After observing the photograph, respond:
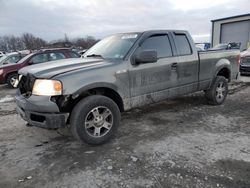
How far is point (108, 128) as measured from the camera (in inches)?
154

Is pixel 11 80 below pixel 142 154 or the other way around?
the other way around

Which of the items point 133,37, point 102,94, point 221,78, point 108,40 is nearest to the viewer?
point 102,94

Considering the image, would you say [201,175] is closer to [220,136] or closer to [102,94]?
[220,136]

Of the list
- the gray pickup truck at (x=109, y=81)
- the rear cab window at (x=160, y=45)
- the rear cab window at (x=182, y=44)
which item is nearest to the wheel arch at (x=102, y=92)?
the gray pickup truck at (x=109, y=81)

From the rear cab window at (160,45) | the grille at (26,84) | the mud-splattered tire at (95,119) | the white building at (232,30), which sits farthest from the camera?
the white building at (232,30)

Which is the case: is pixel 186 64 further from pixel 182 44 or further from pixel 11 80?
pixel 11 80

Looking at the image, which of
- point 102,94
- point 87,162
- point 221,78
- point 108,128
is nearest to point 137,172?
point 87,162

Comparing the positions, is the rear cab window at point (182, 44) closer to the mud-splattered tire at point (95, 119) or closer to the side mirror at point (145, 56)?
the side mirror at point (145, 56)

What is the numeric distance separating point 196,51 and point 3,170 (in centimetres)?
440

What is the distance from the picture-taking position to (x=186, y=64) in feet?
16.6

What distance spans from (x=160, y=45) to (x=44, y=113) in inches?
103

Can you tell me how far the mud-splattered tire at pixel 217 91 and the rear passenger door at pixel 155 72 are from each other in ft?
4.94

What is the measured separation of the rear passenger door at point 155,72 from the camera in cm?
421

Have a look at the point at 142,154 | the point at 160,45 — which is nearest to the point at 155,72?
the point at 160,45
